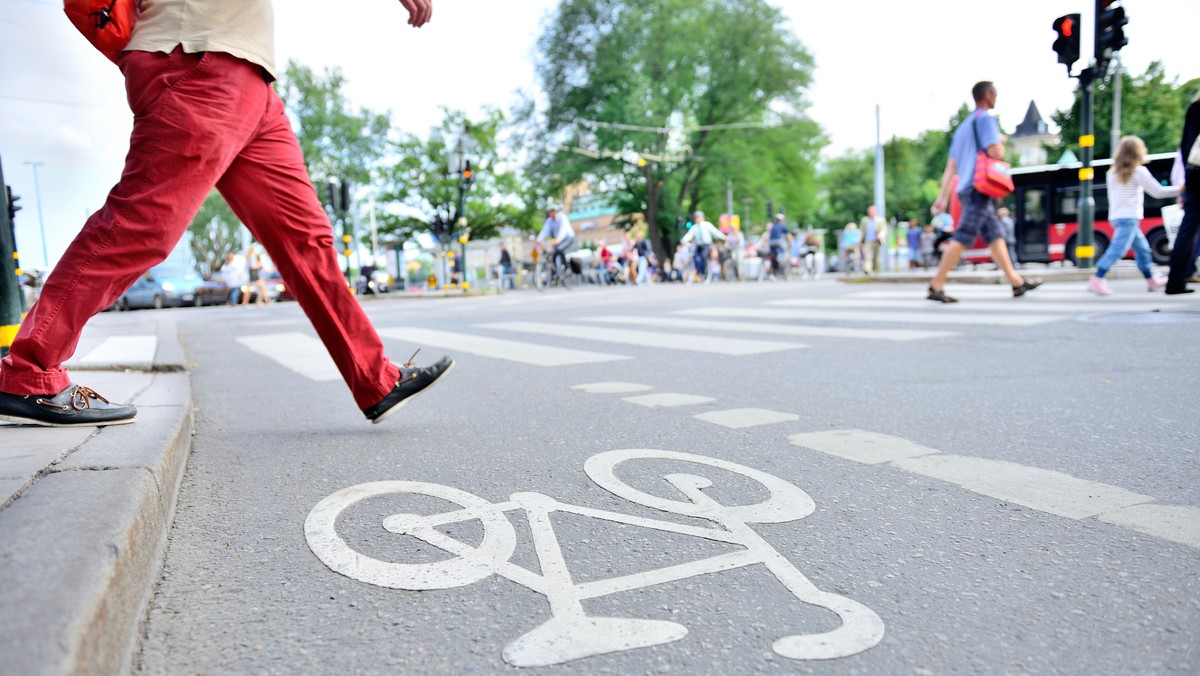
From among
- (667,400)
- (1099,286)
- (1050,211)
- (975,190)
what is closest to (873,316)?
(975,190)

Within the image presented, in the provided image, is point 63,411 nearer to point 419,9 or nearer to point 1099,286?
point 419,9

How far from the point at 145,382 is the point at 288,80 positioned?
5268cm

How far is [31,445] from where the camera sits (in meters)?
2.49

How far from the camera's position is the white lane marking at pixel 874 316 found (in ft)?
23.6

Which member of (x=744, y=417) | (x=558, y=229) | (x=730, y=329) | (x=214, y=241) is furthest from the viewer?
(x=214, y=241)

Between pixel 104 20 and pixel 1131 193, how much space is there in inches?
385

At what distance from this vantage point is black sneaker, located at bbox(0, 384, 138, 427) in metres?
2.83

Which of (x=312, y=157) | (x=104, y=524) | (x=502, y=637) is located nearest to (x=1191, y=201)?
(x=502, y=637)

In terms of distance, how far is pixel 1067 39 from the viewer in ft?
42.3

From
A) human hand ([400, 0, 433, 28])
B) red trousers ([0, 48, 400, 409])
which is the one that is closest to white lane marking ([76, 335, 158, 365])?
red trousers ([0, 48, 400, 409])

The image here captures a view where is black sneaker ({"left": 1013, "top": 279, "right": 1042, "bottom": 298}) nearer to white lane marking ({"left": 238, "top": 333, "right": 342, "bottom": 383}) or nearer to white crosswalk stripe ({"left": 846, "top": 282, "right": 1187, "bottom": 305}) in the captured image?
white crosswalk stripe ({"left": 846, "top": 282, "right": 1187, "bottom": 305})

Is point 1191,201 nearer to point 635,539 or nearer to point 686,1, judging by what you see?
point 635,539

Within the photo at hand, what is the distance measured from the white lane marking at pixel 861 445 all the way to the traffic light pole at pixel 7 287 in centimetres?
371

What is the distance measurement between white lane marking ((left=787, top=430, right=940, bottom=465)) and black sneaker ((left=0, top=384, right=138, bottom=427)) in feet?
7.95
